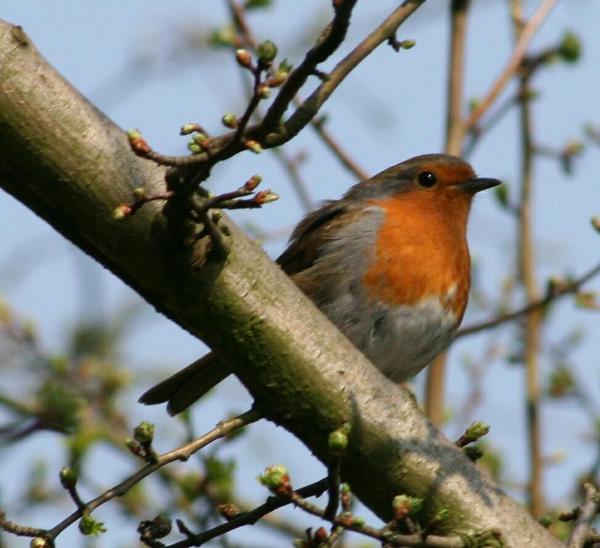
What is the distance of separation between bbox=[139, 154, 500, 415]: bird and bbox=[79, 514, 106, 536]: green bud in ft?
6.48

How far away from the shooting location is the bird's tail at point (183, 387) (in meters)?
5.20

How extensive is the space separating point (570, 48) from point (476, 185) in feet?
4.12

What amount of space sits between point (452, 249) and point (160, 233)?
2.88 m

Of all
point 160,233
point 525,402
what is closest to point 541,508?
point 525,402

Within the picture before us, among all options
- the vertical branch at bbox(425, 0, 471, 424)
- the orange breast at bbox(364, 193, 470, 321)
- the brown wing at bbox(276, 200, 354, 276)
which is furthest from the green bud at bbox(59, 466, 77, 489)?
the vertical branch at bbox(425, 0, 471, 424)

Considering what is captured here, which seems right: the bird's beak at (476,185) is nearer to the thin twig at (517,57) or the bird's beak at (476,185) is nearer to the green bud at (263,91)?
the thin twig at (517,57)

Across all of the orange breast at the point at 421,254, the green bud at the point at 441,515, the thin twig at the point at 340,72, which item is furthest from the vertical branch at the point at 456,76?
the thin twig at the point at 340,72

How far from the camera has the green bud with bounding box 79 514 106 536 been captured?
315cm

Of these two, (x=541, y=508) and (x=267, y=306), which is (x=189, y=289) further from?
(x=541, y=508)

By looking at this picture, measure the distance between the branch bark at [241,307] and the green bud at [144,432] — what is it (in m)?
0.29

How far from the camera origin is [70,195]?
303 centimetres

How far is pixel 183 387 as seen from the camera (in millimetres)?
5246

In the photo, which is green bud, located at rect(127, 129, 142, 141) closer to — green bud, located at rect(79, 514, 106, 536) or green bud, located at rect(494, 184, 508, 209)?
green bud, located at rect(79, 514, 106, 536)

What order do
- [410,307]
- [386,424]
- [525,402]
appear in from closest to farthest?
[386,424]
[410,307]
[525,402]
